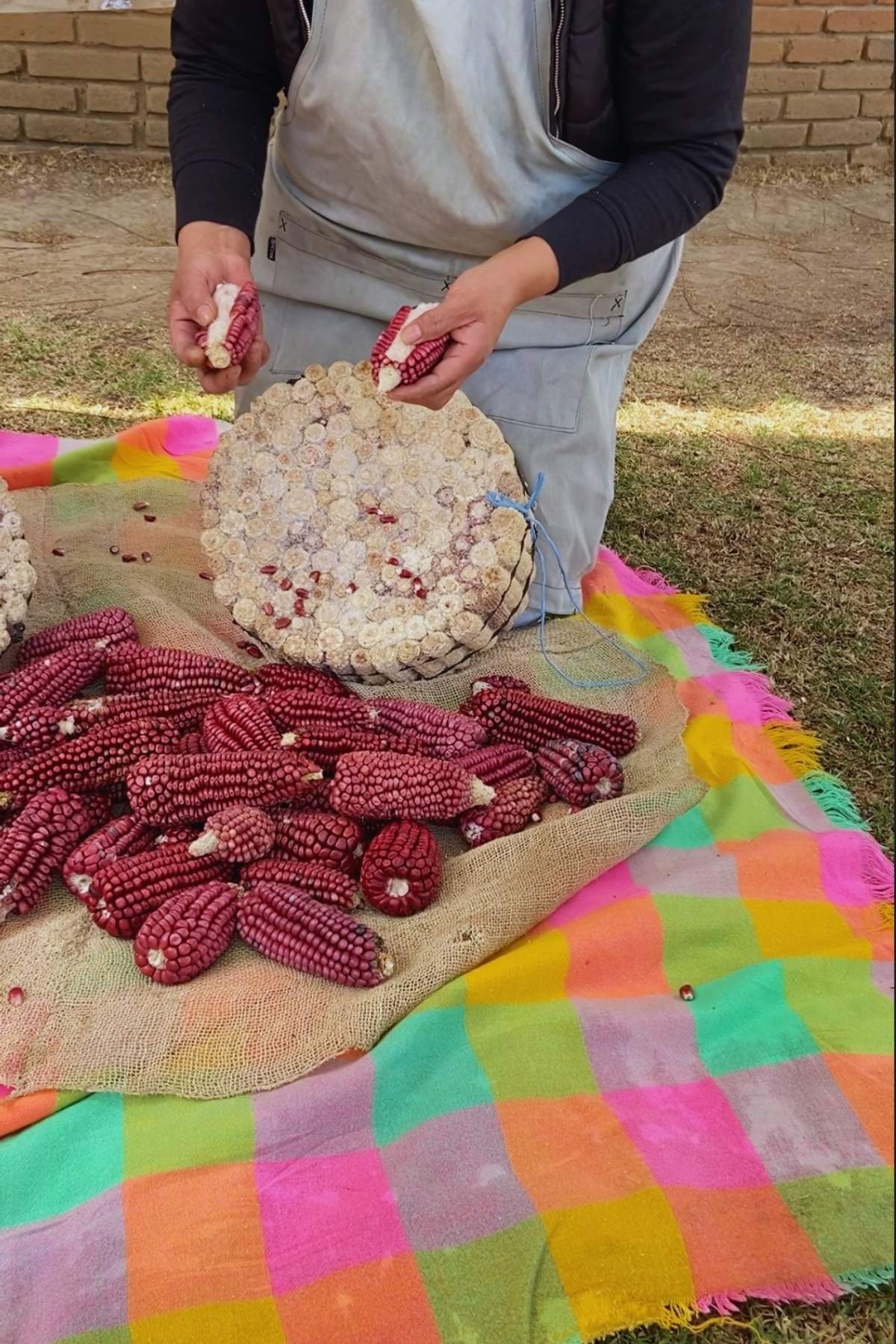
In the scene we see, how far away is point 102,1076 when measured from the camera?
1.95m

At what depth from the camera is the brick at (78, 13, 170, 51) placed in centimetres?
588

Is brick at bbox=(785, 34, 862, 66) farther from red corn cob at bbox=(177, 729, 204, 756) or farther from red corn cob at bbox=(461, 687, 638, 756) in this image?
red corn cob at bbox=(177, 729, 204, 756)

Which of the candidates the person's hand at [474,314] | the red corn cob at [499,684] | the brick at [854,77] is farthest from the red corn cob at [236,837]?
the brick at [854,77]

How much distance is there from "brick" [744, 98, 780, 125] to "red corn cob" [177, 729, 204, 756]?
5.89 m

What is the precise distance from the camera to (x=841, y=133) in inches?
276

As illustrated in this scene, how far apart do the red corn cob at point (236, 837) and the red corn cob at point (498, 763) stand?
1.50 ft

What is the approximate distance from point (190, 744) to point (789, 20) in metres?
6.19

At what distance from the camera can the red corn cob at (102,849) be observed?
2.25m

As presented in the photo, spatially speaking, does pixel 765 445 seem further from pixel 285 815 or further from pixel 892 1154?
pixel 892 1154

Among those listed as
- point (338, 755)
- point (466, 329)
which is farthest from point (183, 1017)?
point (466, 329)

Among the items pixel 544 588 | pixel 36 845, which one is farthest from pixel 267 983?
pixel 544 588

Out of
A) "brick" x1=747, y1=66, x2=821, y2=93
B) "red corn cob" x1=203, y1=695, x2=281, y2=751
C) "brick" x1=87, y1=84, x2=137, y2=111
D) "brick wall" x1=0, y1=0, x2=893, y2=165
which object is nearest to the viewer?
"red corn cob" x1=203, y1=695, x2=281, y2=751

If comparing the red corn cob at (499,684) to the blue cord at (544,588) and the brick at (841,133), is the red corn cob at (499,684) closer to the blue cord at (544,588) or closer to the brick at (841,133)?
the blue cord at (544,588)

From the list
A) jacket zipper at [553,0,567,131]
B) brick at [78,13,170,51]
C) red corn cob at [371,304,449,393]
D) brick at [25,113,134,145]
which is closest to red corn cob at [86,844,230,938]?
red corn cob at [371,304,449,393]
